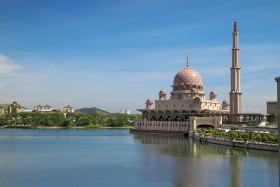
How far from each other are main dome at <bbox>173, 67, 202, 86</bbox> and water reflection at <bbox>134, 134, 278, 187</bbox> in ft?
129

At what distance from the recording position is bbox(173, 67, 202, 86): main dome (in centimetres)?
8656

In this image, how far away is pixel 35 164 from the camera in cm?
3788

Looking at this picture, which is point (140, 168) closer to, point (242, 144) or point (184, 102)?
point (242, 144)

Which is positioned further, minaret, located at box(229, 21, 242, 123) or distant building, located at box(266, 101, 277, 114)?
distant building, located at box(266, 101, 277, 114)

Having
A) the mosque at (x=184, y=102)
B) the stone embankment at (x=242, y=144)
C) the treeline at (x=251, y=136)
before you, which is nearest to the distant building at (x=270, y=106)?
the mosque at (x=184, y=102)

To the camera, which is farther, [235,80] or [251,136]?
[235,80]

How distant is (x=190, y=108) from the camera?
81.2 m

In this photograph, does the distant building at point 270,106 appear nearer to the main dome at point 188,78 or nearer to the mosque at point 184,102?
the mosque at point 184,102

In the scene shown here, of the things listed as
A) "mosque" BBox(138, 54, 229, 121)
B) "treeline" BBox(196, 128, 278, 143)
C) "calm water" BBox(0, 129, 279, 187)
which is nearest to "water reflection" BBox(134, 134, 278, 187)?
"calm water" BBox(0, 129, 279, 187)

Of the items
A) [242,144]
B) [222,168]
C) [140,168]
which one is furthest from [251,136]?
[140,168]

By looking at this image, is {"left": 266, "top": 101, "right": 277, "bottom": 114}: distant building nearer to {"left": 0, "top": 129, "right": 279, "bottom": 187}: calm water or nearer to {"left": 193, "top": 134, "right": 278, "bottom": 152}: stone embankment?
{"left": 193, "top": 134, "right": 278, "bottom": 152}: stone embankment

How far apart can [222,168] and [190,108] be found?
154 ft

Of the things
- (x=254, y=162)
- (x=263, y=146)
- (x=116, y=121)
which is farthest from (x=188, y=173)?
(x=116, y=121)

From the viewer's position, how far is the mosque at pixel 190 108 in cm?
7650
